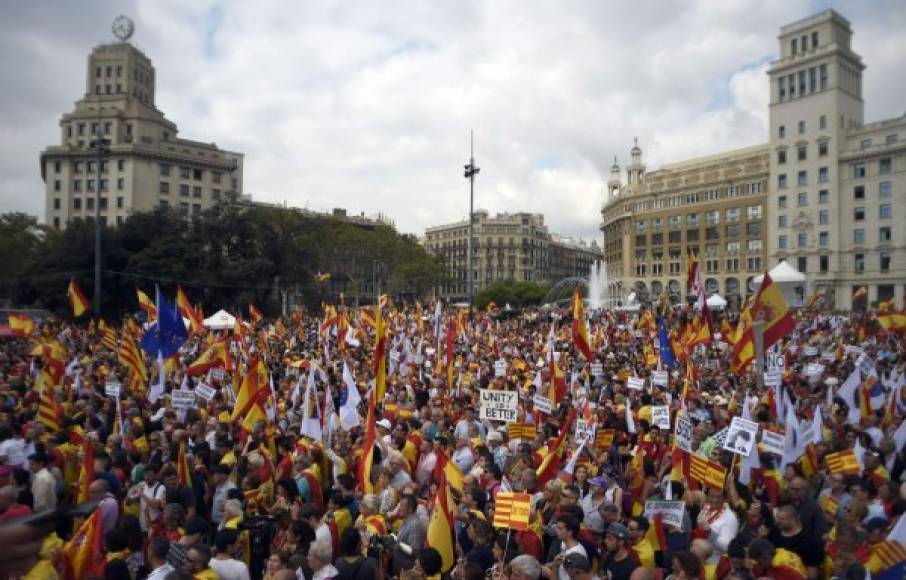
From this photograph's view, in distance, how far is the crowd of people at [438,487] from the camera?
5156 mm

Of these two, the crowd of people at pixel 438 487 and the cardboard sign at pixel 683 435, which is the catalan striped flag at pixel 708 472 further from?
the cardboard sign at pixel 683 435

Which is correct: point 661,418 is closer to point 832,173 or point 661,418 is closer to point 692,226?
point 832,173

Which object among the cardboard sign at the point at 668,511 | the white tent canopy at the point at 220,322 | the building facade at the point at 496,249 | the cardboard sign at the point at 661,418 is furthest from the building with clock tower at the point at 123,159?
the cardboard sign at the point at 668,511

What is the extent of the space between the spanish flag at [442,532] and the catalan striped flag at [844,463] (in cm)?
475

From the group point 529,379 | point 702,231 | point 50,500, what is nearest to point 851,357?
point 529,379

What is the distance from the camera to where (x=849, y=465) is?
7504mm

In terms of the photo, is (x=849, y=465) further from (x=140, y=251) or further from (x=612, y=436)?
(x=140, y=251)

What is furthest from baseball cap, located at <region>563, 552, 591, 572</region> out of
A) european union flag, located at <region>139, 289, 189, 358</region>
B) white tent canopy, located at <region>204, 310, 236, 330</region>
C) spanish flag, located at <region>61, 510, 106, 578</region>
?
white tent canopy, located at <region>204, 310, 236, 330</region>

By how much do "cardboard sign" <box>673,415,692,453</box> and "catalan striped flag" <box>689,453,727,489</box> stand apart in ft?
0.62

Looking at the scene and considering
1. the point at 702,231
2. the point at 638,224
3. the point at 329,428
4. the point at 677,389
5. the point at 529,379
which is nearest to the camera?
the point at 329,428

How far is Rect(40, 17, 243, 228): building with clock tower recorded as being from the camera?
8281 centimetres

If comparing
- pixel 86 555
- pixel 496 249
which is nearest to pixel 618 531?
pixel 86 555

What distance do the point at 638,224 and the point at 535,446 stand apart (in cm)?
9587

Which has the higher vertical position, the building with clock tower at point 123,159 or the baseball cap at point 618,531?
the building with clock tower at point 123,159
